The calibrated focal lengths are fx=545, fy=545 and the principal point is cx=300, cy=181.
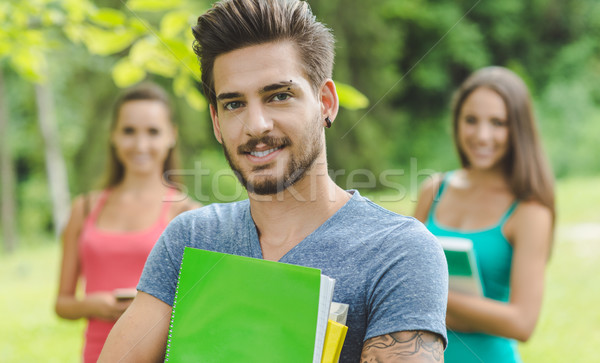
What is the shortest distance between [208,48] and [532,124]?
1661mm

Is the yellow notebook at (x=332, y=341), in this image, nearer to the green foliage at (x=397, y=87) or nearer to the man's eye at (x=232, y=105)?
the man's eye at (x=232, y=105)

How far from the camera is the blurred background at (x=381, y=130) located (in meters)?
6.66

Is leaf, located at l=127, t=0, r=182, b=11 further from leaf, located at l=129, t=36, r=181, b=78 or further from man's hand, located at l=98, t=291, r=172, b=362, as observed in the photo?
man's hand, located at l=98, t=291, r=172, b=362

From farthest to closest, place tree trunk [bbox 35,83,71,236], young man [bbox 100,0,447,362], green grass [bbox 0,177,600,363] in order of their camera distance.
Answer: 1. tree trunk [bbox 35,83,71,236]
2. green grass [bbox 0,177,600,363]
3. young man [bbox 100,0,447,362]

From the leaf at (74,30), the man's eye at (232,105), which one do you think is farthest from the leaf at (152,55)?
the man's eye at (232,105)

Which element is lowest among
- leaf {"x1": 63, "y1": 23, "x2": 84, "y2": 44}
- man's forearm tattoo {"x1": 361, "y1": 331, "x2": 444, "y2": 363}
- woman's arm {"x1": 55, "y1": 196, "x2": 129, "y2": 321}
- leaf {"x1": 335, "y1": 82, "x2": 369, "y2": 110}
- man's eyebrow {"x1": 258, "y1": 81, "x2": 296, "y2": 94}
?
woman's arm {"x1": 55, "y1": 196, "x2": 129, "y2": 321}

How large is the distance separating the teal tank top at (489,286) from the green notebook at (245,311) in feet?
4.24

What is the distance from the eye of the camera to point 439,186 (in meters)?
2.55

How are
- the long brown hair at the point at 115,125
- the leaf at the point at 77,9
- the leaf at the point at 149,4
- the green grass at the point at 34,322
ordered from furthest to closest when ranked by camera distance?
the green grass at the point at 34,322 → the long brown hair at the point at 115,125 → the leaf at the point at 77,9 → the leaf at the point at 149,4

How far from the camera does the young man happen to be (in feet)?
3.65

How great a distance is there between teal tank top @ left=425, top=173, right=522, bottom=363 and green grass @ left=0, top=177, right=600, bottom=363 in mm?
2408

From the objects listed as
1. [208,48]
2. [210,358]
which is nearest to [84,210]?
[208,48]

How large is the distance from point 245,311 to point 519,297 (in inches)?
55.9

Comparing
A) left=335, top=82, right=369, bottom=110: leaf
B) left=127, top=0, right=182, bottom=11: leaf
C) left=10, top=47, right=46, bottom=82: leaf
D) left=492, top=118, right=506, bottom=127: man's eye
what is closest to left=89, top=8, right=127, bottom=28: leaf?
left=127, top=0, right=182, bottom=11: leaf
